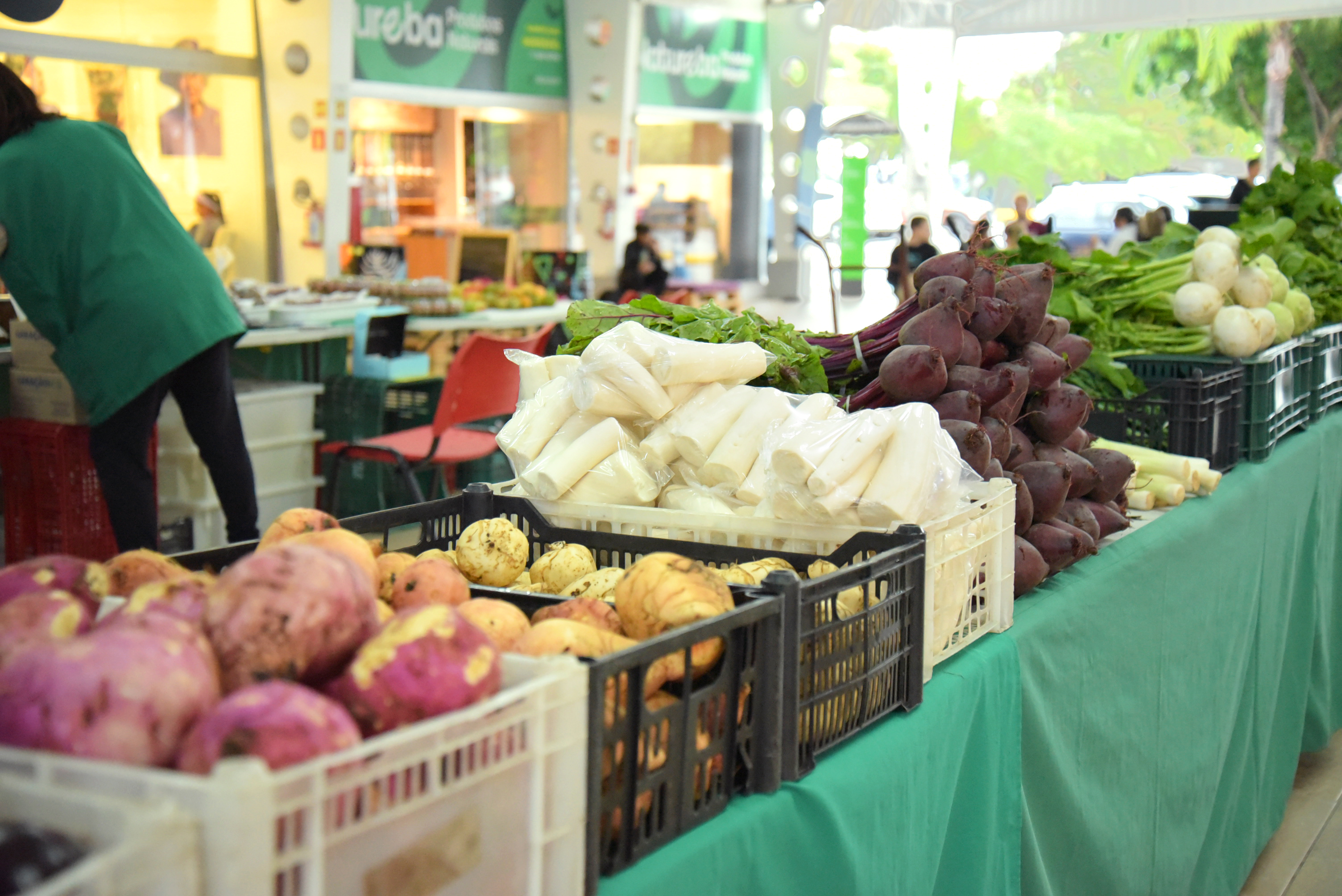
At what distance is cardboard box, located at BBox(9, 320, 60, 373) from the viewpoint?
11.8ft

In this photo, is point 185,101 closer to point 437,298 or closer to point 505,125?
point 505,125

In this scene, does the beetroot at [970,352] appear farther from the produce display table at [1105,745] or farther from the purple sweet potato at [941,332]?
the produce display table at [1105,745]

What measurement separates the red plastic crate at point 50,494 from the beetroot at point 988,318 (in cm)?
261

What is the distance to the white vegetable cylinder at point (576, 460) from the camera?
1708mm

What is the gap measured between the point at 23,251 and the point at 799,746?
2660 mm

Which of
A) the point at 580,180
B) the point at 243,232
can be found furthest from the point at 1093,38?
the point at 243,232

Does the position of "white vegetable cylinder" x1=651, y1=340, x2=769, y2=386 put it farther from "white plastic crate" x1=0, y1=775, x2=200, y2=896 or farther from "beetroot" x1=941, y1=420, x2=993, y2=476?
"white plastic crate" x1=0, y1=775, x2=200, y2=896

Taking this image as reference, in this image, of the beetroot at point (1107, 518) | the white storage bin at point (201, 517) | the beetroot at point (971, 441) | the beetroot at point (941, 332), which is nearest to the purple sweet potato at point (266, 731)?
the beetroot at point (971, 441)

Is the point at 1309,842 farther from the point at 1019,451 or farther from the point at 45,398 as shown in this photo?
the point at 45,398

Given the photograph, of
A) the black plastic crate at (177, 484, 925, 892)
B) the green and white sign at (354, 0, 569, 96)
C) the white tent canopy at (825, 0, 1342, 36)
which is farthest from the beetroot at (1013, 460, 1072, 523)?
the green and white sign at (354, 0, 569, 96)

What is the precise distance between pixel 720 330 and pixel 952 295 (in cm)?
38

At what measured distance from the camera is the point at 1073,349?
95.9 inches

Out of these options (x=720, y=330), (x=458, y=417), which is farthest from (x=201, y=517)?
(x=720, y=330)

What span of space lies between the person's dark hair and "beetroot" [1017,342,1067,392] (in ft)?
7.99
